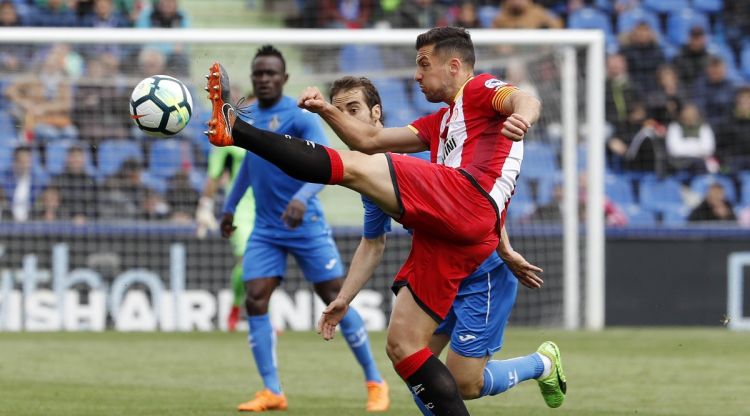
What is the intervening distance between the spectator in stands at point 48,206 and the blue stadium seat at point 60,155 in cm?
26

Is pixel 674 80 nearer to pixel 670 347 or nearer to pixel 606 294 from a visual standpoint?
pixel 606 294

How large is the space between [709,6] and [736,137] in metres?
3.33

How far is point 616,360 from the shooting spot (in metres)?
11.6

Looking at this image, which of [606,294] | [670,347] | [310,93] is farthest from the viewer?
[606,294]

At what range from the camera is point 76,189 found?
14.8 metres

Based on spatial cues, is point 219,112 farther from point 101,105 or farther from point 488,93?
point 101,105

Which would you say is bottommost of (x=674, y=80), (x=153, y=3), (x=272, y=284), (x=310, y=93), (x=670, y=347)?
(x=670, y=347)

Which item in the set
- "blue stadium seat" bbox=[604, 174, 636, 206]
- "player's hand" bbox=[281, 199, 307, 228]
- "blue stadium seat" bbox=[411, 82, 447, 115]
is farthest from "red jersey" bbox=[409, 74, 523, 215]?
"blue stadium seat" bbox=[604, 174, 636, 206]

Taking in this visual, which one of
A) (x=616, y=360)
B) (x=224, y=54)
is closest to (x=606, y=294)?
(x=616, y=360)

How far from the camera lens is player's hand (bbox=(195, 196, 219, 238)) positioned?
541 inches

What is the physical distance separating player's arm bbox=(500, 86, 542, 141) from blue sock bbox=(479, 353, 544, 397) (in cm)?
162

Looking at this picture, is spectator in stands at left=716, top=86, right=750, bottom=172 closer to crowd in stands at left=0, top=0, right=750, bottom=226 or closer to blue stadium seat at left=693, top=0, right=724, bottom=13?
crowd in stands at left=0, top=0, right=750, bottom=226

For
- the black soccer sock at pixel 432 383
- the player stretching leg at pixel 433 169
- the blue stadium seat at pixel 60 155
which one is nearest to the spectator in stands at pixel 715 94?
the blue stadium seat at pixel 60 155

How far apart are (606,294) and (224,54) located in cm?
551
